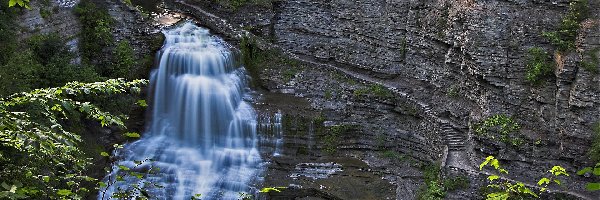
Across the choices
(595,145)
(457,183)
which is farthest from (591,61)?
(457,183)

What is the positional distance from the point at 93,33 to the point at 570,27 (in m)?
13.5

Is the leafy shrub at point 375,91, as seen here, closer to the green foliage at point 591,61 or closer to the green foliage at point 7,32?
the green foliage at point 591,61

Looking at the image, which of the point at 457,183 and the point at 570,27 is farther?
the point at 570,27

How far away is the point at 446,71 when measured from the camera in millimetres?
15031

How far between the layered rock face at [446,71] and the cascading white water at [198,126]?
5.60 ft

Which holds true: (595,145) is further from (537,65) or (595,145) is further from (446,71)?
(446,71)

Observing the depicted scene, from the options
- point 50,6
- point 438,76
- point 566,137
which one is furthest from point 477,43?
point 50,6

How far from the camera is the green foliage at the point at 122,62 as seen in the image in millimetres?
15578

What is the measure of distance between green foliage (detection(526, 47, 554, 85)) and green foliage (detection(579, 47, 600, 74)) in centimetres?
77

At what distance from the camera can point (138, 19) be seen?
55.5 ft

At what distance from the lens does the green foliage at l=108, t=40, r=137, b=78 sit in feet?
51.1

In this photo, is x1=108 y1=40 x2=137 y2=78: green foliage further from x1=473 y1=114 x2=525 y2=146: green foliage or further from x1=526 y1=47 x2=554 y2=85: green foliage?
x1=526 y1=47 x2=554 y2=85: green foliage

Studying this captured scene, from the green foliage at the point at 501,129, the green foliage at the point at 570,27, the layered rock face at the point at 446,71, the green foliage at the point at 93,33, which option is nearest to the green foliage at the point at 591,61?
the layered rock face at the point at 446,71

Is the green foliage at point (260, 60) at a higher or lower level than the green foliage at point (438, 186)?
higher
